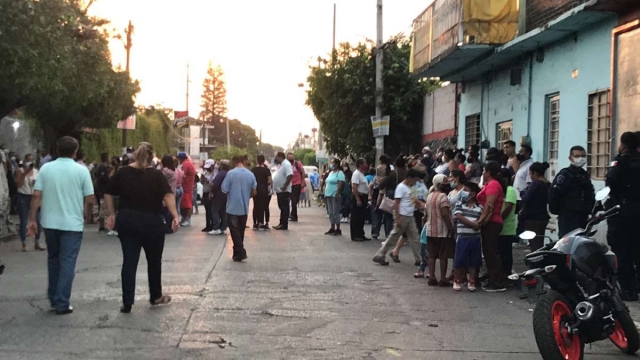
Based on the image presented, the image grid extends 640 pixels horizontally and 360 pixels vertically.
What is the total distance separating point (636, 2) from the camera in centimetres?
1170

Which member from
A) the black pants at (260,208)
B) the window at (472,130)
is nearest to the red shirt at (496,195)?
the black pants at (260,208)

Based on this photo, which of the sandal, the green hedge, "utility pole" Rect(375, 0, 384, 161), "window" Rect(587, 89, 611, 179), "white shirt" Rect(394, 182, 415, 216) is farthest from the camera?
the green hedge

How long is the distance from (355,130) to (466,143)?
7075 millimetres

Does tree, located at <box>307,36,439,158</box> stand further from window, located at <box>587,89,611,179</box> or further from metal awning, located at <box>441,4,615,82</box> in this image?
window, located at <box>587,89,611,179</box>

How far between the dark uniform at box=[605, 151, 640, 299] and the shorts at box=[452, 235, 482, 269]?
1604mm

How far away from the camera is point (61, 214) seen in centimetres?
814

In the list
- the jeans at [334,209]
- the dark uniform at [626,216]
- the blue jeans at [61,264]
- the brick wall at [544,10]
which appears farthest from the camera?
the jeans at [334,209]

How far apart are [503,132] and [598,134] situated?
213 inches

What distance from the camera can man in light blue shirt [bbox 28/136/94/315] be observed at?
810cm

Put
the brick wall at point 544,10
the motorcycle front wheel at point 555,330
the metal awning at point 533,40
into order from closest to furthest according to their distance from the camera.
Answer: the motorcycle front wheel at point 555,330, the metal awning at point 533,40, the brick wall at point 544,10

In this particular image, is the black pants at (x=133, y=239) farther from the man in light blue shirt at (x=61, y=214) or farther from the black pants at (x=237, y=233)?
the black pants at (x=237, y=233)

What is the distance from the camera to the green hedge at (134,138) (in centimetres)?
3619

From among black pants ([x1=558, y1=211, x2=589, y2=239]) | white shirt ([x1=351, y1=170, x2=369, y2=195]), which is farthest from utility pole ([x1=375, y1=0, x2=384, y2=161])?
black pants ([x1=558, y1=211, x2=589, y2=239])

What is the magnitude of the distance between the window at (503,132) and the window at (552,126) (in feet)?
7.23
